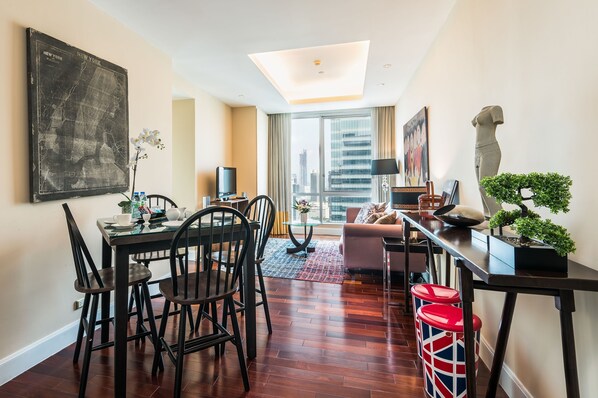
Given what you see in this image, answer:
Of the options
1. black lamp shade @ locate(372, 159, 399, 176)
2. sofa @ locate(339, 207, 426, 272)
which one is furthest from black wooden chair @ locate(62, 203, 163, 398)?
black lamp shade @ locate(372, 159, 399, 176)

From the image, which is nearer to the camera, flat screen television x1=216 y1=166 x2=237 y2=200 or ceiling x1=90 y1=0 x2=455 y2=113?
ceiling x1=90 y1=0 x2=455 y2=113

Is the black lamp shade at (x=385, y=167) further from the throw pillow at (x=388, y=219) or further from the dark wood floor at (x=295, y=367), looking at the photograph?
the dark wood floor at (x=295, y=367)

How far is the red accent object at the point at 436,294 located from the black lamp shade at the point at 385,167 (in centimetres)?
372

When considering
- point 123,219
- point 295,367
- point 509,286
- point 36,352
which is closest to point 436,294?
point 509,286

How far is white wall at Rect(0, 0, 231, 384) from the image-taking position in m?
1.78

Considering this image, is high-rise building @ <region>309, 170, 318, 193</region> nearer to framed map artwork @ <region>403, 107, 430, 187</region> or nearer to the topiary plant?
framed map artwork @ <region>403, 107, 430, 187</region>

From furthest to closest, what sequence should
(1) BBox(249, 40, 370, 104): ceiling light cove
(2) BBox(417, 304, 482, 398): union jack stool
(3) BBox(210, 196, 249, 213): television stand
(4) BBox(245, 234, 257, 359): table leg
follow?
(3) BBox(210, 196, 249, 213): television stand → (1) BBox(249, 40, 370, 104): ceiling light cove → (4) BBox(245, 234, 257, 359): table leg → (2) BBox(417, 304, 482, 398): union jack stool

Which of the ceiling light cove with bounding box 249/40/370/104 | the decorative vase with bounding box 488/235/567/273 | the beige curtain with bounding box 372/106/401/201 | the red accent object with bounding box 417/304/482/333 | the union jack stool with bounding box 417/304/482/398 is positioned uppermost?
the ceiling light cove with bounding box 249/40/370/104

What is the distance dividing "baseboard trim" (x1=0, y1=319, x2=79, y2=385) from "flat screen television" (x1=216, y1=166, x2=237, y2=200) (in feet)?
9.81

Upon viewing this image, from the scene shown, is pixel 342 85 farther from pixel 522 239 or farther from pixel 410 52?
pixel 522 239

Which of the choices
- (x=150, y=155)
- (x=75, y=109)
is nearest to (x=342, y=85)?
(x=150, y=155)

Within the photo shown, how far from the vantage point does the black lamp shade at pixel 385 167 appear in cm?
527

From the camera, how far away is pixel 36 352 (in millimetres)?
1901

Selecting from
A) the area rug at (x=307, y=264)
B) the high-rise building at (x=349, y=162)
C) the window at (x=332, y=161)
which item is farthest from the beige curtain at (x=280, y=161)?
the area rug at (x=307, y=264)
